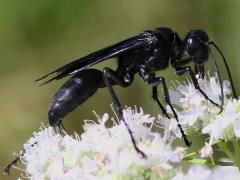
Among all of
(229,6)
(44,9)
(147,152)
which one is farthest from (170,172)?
(44,9)

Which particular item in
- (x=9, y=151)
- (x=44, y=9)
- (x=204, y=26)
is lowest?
(x=9, y=151)

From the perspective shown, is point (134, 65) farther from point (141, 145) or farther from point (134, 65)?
point (141, 145)

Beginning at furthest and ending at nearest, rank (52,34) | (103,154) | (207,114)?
(52,34) < (207,114) < (103,154)

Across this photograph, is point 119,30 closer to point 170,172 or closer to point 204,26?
point 204,26

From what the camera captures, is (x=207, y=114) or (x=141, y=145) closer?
(x=141, y=145)

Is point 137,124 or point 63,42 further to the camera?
point 63,42

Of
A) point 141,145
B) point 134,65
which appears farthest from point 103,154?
point 134,65
